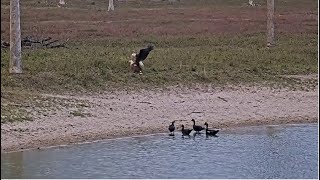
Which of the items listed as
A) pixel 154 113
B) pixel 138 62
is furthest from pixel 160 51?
pixel 154 113

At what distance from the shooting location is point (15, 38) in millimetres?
18531

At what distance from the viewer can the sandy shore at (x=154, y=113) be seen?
1307cm

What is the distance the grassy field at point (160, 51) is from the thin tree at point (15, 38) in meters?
0.23

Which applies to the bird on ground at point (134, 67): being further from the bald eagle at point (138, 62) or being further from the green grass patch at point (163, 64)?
the green grass patch at point (163, 64)

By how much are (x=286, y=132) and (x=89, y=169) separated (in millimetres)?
5358

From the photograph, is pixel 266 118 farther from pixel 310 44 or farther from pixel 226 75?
pixel 310 44

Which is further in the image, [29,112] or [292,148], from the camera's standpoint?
[29,112]

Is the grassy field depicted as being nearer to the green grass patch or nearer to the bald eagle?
the green grass patch

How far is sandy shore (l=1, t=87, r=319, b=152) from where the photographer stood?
1307 centimetres

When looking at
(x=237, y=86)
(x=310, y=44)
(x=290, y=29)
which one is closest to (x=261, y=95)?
(x=237, y=86)

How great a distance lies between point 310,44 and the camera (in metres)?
29.0

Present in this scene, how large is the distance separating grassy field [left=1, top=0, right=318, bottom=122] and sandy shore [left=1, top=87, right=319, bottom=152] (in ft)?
2.48

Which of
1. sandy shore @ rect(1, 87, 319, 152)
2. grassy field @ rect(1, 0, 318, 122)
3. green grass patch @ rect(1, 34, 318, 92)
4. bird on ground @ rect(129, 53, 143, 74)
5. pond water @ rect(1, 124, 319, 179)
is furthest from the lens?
bird on ground @ rect(129, 53, 143, 74)

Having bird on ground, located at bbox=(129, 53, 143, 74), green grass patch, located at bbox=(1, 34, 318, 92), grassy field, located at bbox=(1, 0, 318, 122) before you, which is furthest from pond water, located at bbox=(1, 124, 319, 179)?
bird on ground, located at bbox=(129, 53, 143, 74)
